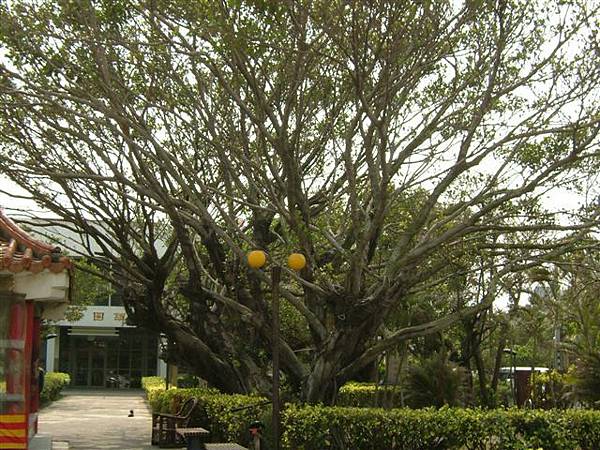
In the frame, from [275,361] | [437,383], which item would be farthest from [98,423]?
[275,361]

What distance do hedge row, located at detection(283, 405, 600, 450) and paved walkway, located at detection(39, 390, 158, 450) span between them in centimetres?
593

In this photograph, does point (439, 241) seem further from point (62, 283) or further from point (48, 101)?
point (48, 101)

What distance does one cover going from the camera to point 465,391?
61.9 ft

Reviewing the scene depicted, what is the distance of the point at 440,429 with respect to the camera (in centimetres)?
1152

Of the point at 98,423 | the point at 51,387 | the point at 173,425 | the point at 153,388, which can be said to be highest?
the point at 153,388

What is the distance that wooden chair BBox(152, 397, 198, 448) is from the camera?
645 inches

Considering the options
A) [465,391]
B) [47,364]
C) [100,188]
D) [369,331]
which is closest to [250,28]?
[369,331]

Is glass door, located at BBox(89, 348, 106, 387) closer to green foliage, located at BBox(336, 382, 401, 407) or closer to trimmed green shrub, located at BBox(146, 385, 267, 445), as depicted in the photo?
green foliage, located at BBox(336, 382, 401, 407)

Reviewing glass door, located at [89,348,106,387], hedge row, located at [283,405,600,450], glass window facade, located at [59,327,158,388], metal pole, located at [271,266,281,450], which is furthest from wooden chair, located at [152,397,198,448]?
glass door, located at [89,348,106,387]

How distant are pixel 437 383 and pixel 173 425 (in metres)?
5.51

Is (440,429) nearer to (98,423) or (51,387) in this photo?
(98,423)

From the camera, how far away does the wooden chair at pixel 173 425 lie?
1638 cm

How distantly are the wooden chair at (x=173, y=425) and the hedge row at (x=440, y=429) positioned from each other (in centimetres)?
473

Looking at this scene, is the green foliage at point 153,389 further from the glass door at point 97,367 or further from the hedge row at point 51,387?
the glass door at point 97,367
